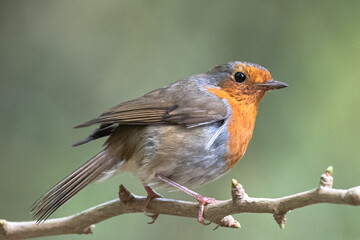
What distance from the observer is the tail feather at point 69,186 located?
3244 mm

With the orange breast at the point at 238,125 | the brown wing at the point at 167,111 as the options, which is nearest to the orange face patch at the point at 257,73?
the orange breast at the point at 238,125

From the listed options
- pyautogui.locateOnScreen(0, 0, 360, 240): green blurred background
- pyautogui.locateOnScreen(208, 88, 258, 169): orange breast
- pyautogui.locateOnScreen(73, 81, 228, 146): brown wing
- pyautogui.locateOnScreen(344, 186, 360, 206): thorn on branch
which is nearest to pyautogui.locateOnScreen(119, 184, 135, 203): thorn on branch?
pyautogui.locateOnScreen(73, 81, 228, 146): brown wing

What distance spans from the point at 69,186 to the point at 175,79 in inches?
105

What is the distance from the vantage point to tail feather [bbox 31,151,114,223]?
3244 millimetres

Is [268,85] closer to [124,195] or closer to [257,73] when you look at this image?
[257,73]

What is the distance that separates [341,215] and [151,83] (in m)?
2.47

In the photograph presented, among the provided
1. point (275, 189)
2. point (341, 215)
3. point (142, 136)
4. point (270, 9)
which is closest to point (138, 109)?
point (142, 136)

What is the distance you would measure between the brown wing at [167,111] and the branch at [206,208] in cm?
48

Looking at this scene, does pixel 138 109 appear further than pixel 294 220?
No

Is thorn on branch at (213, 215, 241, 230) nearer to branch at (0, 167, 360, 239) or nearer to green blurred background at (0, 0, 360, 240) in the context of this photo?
branch at (0, 167, 360, 239)

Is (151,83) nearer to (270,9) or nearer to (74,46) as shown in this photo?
(74,46)

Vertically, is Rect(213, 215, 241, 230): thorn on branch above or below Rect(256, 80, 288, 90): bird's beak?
below

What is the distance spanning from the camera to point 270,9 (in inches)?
227

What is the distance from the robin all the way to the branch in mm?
148
